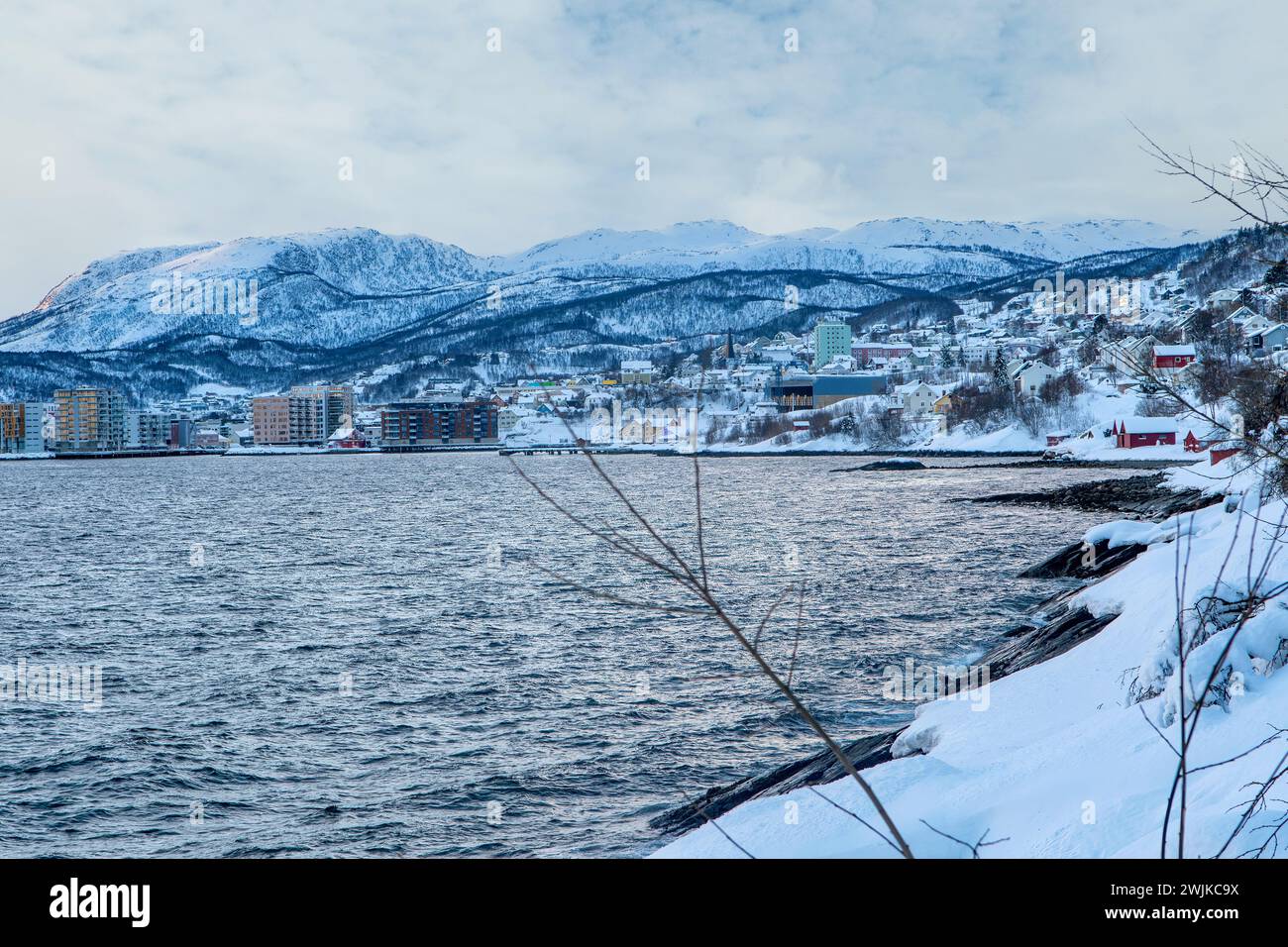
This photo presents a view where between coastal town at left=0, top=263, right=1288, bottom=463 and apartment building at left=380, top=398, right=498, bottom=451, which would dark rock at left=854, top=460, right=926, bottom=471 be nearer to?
coastal town at left=0, top=263, right=1288, bottom=463

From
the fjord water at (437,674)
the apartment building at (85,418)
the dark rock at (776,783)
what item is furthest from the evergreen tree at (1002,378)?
the apartment building at (85,418)

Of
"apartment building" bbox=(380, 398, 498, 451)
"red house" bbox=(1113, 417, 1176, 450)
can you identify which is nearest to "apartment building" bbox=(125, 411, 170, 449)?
"apartment building" bbox=(380, 398, 498, 451)

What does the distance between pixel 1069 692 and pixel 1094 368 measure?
11286cm

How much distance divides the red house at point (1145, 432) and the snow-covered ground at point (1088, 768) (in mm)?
75326

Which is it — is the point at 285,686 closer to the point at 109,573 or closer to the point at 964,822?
the point at 964,822

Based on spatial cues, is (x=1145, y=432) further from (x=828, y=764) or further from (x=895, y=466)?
(x=828, y=764)

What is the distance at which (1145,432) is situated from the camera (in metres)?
76.9

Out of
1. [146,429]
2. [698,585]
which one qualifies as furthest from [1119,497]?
[146,429]

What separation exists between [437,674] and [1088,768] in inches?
512

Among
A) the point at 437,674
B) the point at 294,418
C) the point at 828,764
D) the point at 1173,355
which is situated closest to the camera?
the point at 828,764

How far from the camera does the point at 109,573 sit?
3219 cm
